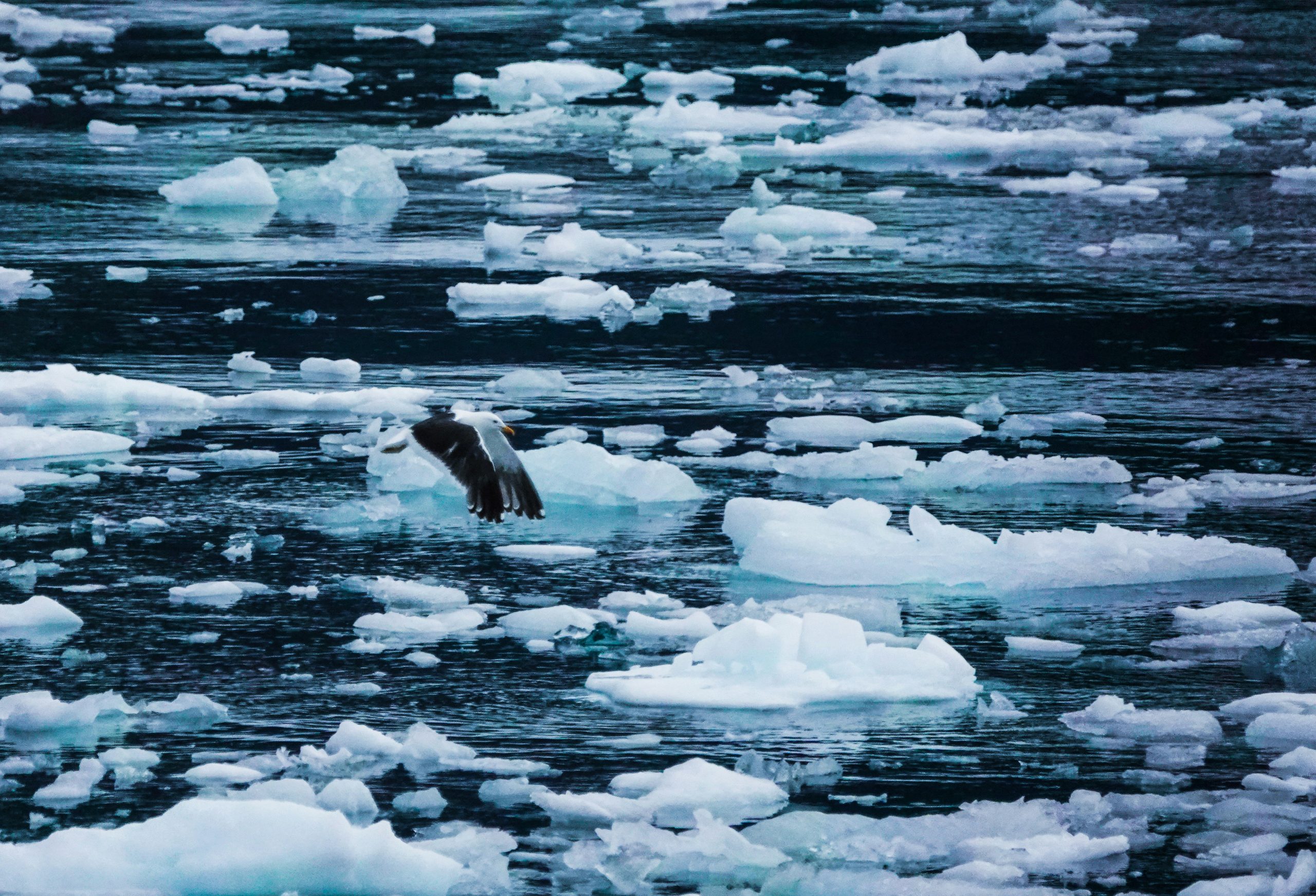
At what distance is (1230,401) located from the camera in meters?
9.27

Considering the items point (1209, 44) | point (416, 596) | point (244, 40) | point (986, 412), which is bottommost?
point (416, 596)

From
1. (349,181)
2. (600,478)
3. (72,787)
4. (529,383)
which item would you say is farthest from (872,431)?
(349,181)

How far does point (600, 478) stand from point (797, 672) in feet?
6.34

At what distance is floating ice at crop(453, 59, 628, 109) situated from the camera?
1834 cm

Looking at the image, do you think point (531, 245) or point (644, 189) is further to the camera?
point (644, 189)

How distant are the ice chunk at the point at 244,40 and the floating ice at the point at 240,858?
17.4 meters

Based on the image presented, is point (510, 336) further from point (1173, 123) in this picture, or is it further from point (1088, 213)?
point (1173, 123)

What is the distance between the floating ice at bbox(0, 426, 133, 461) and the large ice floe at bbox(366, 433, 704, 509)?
3.87ft

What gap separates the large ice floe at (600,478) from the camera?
26.0 ft

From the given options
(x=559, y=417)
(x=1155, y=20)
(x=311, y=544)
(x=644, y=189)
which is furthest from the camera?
(x=1155, y=20)

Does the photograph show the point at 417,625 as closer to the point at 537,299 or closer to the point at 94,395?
Answer: the point at 94,395

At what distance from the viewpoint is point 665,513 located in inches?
311

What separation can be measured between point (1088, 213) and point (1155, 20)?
1101cm

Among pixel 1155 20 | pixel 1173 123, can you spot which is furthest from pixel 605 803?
pixel 1155 20
